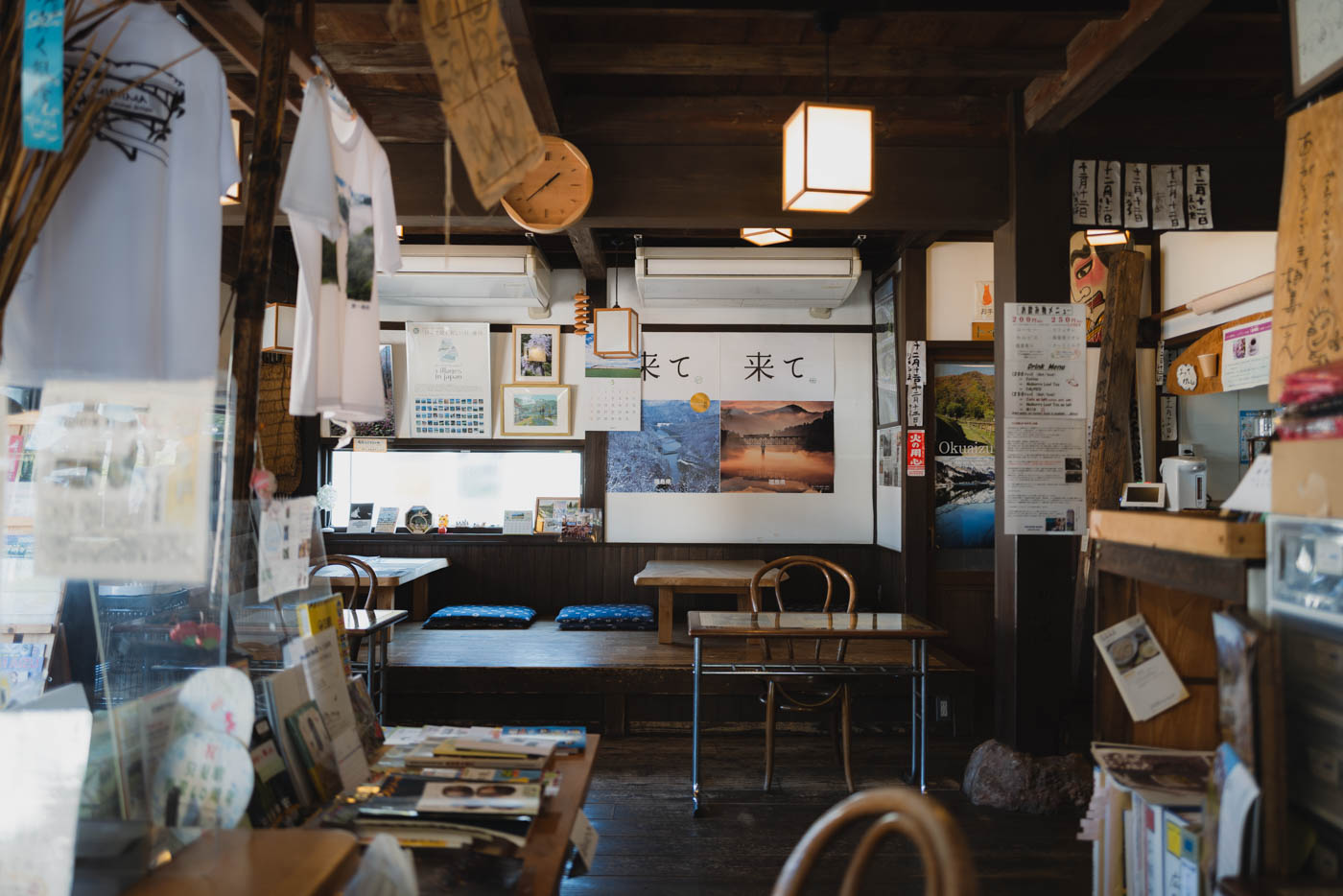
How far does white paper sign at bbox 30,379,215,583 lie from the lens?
4.27ft

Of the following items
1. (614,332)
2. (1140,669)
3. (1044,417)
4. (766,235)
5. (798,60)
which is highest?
(798,60)

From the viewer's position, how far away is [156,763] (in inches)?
49.3

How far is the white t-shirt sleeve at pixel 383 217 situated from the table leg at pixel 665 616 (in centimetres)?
332

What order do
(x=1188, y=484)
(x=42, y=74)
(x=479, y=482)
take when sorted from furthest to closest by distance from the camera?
(x=479, y=482), (x=1188, y=484), (x=42, y=74)

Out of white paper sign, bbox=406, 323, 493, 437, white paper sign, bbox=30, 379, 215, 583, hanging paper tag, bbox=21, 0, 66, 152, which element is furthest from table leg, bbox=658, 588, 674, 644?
hanging paper tag, bbox=21, 0, 66, 152

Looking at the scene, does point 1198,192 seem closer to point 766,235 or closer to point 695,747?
point 766,235

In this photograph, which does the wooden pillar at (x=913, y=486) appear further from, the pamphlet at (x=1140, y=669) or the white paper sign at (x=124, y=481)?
the white paper sign at (x=124, y=481)

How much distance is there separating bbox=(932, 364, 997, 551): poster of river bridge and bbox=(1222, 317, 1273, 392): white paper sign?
1327 millimetres

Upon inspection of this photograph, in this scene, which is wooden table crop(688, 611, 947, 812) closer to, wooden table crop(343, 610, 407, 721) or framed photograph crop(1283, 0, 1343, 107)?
wooden table crop(343, 610, 407, 721)

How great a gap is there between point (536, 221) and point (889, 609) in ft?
12.1

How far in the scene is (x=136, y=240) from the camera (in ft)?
4.46

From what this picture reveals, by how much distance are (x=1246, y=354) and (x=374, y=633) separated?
4.58m


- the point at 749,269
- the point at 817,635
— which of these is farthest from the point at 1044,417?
the point at 749,269

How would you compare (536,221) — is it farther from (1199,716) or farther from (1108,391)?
(1108,391)
